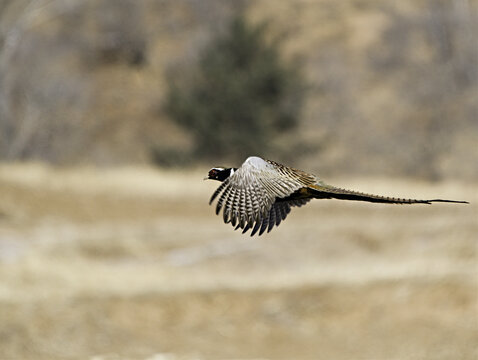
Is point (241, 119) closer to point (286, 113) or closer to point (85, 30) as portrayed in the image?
point (286, 113)

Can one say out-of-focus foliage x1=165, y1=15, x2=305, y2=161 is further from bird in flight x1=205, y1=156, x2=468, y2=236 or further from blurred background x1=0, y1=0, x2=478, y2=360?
bird in flight x1=205, y1=156, x2=468, y2=236

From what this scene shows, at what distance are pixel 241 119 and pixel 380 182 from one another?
746cm

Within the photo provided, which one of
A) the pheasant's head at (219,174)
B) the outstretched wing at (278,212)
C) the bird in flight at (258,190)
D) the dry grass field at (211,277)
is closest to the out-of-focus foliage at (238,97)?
the dry grass field at (211,277)

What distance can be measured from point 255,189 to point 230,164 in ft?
80.4

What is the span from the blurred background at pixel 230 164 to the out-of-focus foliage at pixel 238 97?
0.24 ft

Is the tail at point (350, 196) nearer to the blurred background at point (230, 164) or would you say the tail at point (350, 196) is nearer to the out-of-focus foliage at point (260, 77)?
the blurred background at point (230, 164)

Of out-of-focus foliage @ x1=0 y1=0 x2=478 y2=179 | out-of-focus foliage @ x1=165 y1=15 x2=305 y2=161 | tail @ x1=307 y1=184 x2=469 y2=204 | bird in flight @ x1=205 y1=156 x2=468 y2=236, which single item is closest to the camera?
tail @ x1=307 y1=184 x2=469 y2=204

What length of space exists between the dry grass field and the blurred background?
0.15 ft

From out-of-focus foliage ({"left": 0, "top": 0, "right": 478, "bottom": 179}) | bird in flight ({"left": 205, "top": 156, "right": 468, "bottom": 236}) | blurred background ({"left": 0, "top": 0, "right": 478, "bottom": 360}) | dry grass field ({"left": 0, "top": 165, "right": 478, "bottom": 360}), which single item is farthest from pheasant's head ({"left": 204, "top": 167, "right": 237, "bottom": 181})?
out-of-focus foliage ({"left": 0, "top": 0, "right": 478, "bottom": 179})

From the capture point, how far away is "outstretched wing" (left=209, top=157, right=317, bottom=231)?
3.73m

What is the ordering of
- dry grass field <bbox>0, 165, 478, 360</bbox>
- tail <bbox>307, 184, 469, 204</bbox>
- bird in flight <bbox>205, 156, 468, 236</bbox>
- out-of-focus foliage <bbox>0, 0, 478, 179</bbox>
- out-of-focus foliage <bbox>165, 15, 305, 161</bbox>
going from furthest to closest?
out-of-focus foliage <bbox>0, 0, 478, 179</bbox> < out-of-focus foliage <bbox>165, 15, 305, 161</bbox> < dry grass field <bbox>0, 165, 478, 360</bbox> < bird in flight <bbox>205, 156, 468, 236</bbox> < tail <bbox>307, 184, 469, 204</bbox>

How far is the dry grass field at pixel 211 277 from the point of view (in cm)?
948

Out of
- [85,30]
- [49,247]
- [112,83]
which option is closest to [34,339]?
[49,247]

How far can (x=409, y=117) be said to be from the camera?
36.3 meters
